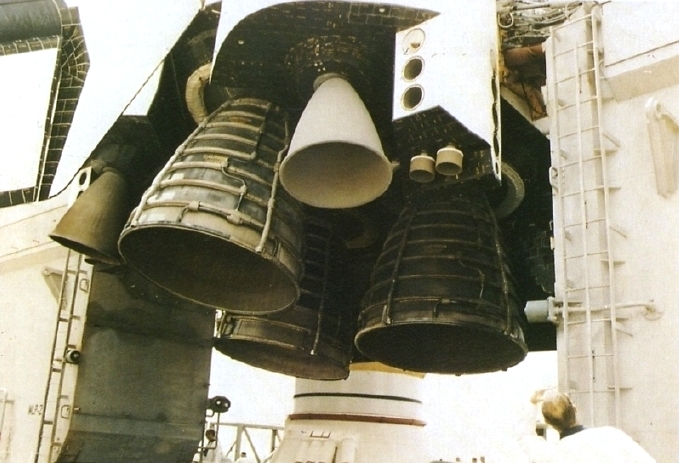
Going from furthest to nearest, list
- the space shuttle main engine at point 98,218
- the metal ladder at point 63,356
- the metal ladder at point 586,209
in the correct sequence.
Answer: the metal ladder at point 63,356 → the space shuttle main engine at point 98,218 → the metal ladder at point 586,209

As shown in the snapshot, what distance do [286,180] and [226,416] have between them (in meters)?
15.5

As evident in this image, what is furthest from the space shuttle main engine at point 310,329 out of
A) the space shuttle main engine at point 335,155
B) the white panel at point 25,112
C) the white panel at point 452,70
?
the white panel at point 25,112

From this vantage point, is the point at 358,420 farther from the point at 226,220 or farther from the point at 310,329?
the point at 226,220

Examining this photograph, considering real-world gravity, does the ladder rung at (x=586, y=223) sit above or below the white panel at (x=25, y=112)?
below

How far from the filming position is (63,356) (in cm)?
712

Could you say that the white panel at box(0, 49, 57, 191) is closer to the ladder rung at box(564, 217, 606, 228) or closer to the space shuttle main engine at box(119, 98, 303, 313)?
the space shuttle main engine at box(119, 98, 303, 313)

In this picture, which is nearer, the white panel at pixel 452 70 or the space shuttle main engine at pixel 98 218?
the white panel at pixel 452 70

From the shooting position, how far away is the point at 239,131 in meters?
5.78

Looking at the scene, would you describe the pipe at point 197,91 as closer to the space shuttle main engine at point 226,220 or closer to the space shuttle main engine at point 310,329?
the space shuttle main engine at point 226,220

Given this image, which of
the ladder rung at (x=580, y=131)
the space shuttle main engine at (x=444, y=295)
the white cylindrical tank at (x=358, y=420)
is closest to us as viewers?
the ladder rung at (x=580, y=131)

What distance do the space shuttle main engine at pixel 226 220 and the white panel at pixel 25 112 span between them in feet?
11.1

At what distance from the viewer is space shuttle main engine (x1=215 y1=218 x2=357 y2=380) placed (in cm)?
666

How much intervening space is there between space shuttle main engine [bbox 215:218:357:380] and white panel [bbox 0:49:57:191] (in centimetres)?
355

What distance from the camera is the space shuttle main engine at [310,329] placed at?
6.66m
